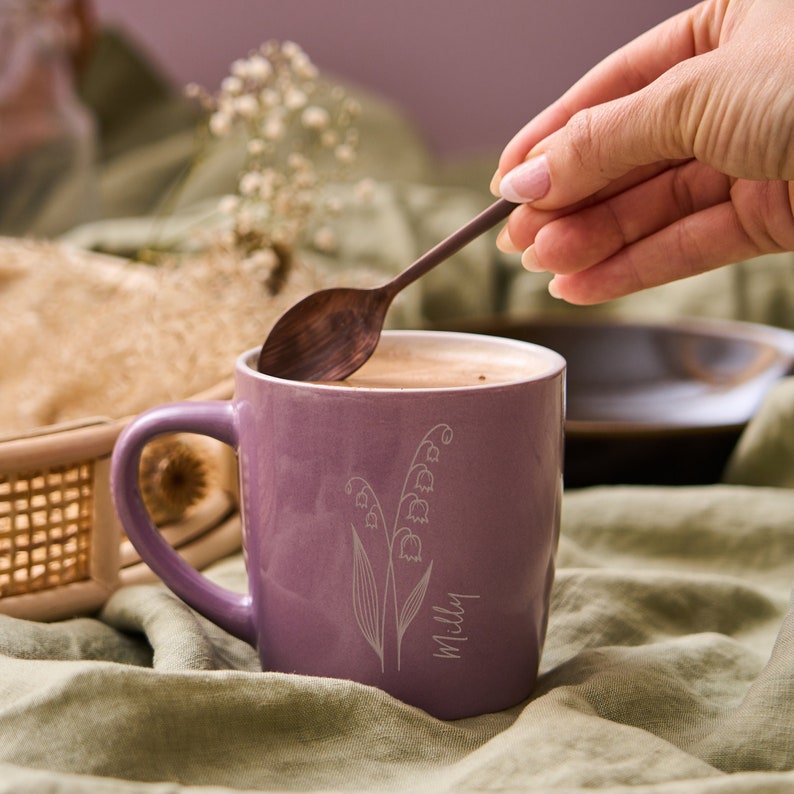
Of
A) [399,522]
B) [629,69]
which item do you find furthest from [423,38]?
[399,522]

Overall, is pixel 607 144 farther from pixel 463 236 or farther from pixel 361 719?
pixel 361 719

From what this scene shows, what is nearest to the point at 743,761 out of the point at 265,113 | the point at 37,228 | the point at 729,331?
the point at 729,331

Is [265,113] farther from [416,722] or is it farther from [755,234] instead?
[416,722]

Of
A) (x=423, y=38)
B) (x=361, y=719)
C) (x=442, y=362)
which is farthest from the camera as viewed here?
(x=423, y=38)

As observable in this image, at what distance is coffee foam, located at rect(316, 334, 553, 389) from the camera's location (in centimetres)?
55

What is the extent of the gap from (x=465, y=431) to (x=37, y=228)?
1.21 metres

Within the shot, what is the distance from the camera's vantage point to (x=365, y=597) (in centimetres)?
47

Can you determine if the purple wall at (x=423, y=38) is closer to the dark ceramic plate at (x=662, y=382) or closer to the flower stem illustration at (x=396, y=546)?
the dark ceramic plate at (x=662, y=382)

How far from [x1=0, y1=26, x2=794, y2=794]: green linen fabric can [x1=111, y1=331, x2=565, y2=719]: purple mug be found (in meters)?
0.03

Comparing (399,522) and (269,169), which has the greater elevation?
(269,169)

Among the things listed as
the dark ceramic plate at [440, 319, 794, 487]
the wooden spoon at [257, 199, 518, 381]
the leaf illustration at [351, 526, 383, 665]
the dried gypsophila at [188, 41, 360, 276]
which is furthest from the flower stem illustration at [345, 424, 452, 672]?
the dried gypsophila at [188, 41, 360, 276]

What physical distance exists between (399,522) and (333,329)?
0.45 feet

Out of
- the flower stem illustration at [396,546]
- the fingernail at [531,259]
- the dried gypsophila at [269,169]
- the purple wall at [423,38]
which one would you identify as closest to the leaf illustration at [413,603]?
the flower stem illustration at [396,546]

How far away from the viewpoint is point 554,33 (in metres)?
2.22
